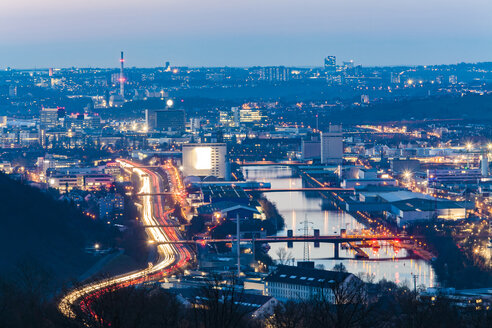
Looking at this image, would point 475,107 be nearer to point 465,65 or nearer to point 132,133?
point 132,133

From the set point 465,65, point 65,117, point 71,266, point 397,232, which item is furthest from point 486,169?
point 465,65

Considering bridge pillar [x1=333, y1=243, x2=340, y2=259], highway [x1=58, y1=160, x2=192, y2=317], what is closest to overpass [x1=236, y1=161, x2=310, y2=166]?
highway [x1=58, y1=160, x2=192, y2=317]

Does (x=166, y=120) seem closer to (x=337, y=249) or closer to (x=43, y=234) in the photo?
(x=337, y=249)

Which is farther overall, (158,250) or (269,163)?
(269,163)

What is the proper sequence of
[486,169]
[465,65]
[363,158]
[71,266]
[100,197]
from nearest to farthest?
1. [71,266]
2. [100,197]
3. [486,169]
4. [363,158]
5. [465,65]

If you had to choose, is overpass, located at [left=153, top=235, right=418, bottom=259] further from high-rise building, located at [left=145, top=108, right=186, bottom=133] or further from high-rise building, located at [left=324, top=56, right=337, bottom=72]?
high-rise building, located at [left=324, top=56, right=337, bottom=72]

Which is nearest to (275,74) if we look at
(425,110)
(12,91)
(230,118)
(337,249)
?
(12,91)
